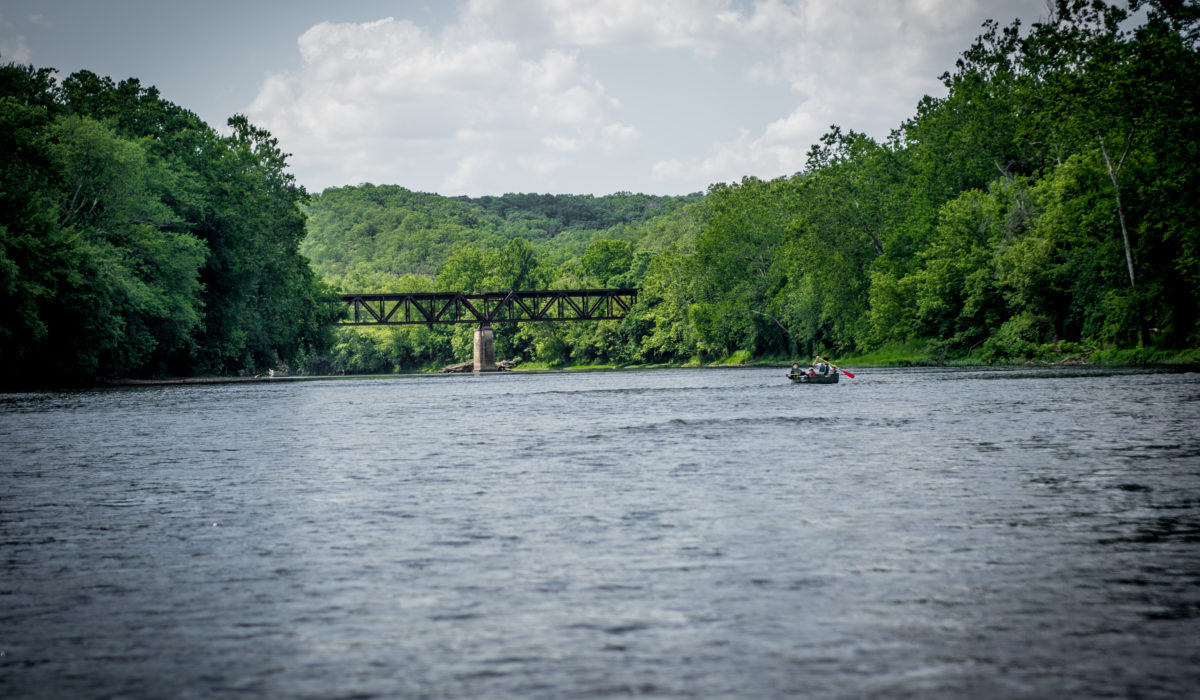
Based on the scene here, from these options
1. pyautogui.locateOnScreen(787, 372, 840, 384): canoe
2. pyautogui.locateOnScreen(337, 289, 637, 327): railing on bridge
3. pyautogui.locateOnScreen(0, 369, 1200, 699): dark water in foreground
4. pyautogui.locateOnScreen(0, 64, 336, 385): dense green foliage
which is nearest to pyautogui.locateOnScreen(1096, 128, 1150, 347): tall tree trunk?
pyautogui.locateOnScreen(787, 372, 840, 384): canoe

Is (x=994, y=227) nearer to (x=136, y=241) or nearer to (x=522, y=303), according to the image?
(x=136, y=241)

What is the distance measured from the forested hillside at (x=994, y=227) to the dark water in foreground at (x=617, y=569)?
101 feet

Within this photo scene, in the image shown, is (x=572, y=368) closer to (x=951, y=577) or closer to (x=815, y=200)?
(x=815, y=200)

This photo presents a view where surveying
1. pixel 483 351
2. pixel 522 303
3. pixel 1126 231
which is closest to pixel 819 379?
pixel 1126 231

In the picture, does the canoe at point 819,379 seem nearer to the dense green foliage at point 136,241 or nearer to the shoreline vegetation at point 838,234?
the shoreline vegetation at point 838,234

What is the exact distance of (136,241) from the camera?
229ft

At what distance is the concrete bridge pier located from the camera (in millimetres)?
151375

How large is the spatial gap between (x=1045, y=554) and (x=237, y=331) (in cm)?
8126

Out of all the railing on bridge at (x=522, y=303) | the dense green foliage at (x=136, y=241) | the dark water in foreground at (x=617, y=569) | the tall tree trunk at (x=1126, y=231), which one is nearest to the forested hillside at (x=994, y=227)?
the tall tree trunk at (x=1126, y=231)

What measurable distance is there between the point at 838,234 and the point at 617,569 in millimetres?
87034

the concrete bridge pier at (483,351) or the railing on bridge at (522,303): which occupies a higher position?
the railing on bridge at (522,303)

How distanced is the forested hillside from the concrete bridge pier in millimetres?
24157

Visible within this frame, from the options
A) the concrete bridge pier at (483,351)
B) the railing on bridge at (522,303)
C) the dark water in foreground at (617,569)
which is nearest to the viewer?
the dark water in foreground at (617,569)

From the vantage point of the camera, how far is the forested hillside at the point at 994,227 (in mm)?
52938
